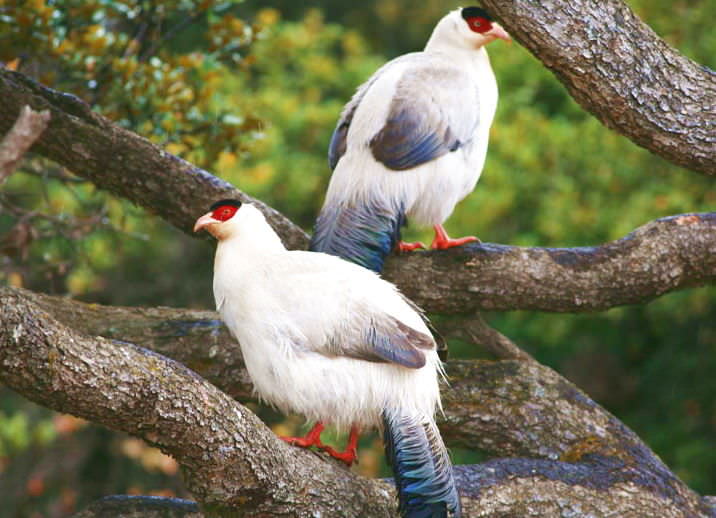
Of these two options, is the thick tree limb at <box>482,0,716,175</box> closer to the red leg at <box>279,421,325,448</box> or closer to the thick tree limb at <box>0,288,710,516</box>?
the thick tree limb at <box>0,288,710,516</box>

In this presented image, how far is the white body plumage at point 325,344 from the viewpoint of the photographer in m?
3.97

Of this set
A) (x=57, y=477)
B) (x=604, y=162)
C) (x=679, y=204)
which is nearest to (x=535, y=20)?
(x=679, y=204)

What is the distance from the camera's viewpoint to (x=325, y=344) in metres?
3.97

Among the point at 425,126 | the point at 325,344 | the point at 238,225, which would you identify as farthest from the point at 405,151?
the point at 325,344

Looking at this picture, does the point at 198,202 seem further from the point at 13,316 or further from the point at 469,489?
the point at 13,316

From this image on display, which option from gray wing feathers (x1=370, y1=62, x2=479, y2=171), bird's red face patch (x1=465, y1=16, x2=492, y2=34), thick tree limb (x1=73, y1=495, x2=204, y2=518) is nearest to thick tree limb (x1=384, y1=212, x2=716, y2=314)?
gray wing feathers (x1=370, y1=62, x2=479, y2=171)

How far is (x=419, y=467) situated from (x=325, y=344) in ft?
1.70

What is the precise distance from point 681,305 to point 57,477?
4.77 meters

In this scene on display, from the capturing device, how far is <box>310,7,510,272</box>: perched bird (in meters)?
4.80

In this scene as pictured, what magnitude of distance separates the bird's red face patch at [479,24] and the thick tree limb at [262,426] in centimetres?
157

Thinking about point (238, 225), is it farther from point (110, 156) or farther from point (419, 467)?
point (419, 467)

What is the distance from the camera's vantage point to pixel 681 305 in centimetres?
754

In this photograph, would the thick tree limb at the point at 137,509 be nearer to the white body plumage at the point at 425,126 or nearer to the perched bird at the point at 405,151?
the perched bird at the point at 405,151

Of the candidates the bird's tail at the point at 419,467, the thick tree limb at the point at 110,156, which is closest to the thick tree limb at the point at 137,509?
the bird's tail at the point at 419,467
